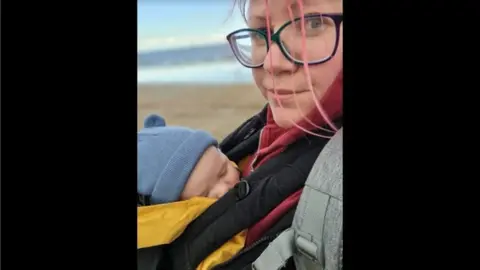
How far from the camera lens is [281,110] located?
1.07 metres

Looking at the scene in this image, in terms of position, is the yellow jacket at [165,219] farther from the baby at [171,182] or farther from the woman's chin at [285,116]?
the woman's chin at [285,116]

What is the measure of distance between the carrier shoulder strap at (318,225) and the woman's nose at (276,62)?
13 centimetres

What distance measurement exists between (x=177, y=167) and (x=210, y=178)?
6 cm

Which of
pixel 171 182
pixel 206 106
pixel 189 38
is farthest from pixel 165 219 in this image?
pixel 189 38

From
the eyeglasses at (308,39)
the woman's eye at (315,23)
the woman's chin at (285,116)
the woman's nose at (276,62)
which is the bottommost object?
the woman's chin at (285,116)

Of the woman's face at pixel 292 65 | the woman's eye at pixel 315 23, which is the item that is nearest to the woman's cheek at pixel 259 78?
the woman's face at pixel 292 65

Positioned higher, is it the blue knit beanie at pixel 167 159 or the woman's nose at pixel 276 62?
the woman's nose at pixel 276 62

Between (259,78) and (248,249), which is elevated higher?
(259,78)

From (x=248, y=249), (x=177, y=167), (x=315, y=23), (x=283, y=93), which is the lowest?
(x=248, y=249)

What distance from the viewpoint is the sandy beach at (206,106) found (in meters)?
1.11

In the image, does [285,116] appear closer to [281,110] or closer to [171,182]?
[281,110]
